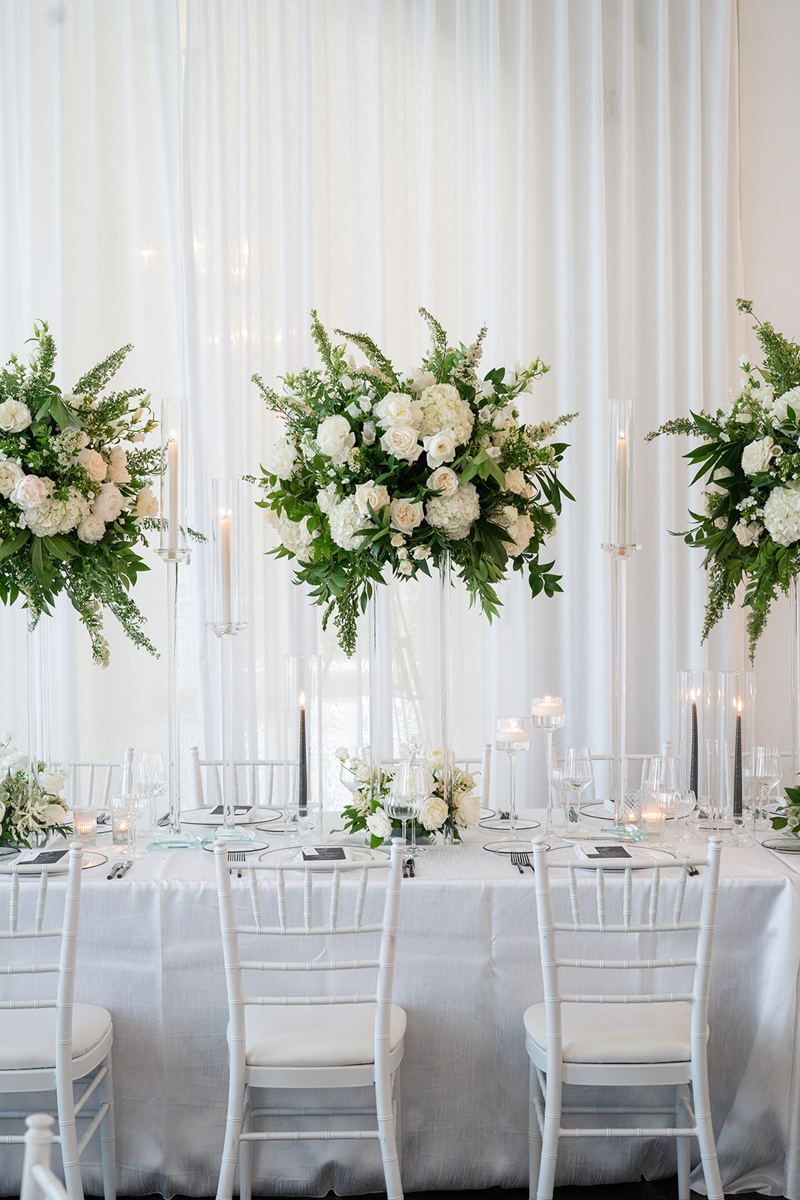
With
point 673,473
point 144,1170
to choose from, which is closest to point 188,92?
point 673,473

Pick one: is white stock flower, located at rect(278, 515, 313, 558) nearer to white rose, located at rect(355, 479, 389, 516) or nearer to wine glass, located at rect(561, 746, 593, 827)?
white rose, located at rect(355, 479, 389, 516)

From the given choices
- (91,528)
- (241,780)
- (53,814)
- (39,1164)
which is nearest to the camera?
(39,1164)

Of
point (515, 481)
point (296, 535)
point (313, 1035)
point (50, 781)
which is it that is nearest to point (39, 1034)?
point (313, 1035)

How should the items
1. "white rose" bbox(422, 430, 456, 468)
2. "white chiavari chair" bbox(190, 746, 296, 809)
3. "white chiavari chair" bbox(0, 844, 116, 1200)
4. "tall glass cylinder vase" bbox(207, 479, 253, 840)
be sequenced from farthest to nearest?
"white chiavari chair" bbox(190, 746, 296, 809), "tall glass cylinder vase" bbox(207, 479, 253, 840), "white rose" bbox(422, 430, 456, 468), "white chiavari chair" bbox(0, 844, 116, 1200)

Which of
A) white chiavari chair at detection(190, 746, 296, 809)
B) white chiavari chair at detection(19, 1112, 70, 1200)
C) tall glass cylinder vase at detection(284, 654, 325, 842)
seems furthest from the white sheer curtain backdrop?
white chiavari chair at detection(19, 1112, 70, 1200)

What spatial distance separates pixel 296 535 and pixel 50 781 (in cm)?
92

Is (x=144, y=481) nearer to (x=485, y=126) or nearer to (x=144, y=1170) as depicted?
(x=144, y=1170)

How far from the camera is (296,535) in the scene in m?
2.58

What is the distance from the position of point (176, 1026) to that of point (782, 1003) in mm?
1409

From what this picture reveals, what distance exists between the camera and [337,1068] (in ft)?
6.85

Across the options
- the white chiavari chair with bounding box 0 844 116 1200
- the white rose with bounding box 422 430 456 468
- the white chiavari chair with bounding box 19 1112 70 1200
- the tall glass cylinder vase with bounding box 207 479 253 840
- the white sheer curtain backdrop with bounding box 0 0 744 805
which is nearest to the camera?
the white chiavari chair with bounding box 19 1112 70 1200

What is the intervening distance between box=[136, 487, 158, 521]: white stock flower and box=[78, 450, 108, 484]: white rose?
0.58 feet

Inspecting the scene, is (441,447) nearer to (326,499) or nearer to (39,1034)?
(326,499)

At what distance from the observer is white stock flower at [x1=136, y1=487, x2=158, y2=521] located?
2.72m
